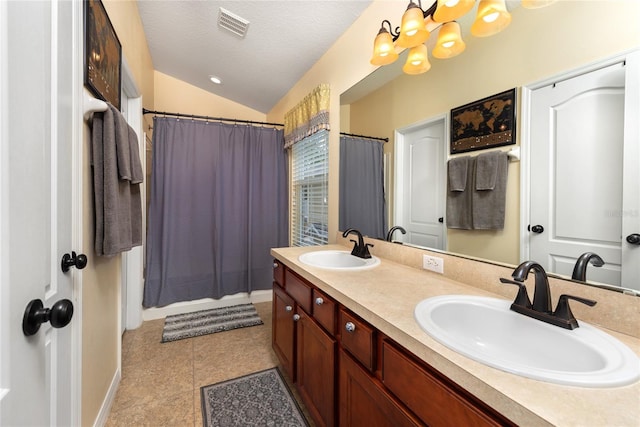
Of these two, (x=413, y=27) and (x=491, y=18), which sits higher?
(x=413, y=27)

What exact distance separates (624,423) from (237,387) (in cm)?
177

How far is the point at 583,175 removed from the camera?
83 cm

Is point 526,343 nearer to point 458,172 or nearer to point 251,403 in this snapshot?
point 458,172

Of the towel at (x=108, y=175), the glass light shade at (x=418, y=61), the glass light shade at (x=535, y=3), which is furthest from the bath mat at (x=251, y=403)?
the glass light shade at (x=535, y=3)

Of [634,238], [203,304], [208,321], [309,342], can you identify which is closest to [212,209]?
[203,304]

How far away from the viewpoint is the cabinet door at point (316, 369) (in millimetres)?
1091

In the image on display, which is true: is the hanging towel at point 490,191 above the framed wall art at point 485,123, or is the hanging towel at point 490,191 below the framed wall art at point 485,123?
below

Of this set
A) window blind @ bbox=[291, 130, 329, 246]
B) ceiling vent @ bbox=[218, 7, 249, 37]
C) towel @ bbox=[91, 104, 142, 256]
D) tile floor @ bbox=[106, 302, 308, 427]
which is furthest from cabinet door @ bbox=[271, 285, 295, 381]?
ceiling vent @ bbox=[218, 7, 249, 37]

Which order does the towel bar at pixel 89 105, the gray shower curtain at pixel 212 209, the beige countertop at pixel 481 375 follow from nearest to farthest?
the beige countertop at pixel 481 375 → the towel bar at pixel 89 105 → the gray shower curtain at pixel 212 209

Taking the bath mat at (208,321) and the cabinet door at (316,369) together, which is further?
the bath mat at (208,321)

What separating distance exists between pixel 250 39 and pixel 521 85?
2.11 m

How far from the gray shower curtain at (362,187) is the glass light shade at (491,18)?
0.74 metres

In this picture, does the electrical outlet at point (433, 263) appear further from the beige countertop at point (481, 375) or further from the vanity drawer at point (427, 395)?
the vanity drawer at point (427, 395)

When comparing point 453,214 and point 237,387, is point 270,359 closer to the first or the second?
point 237,387
